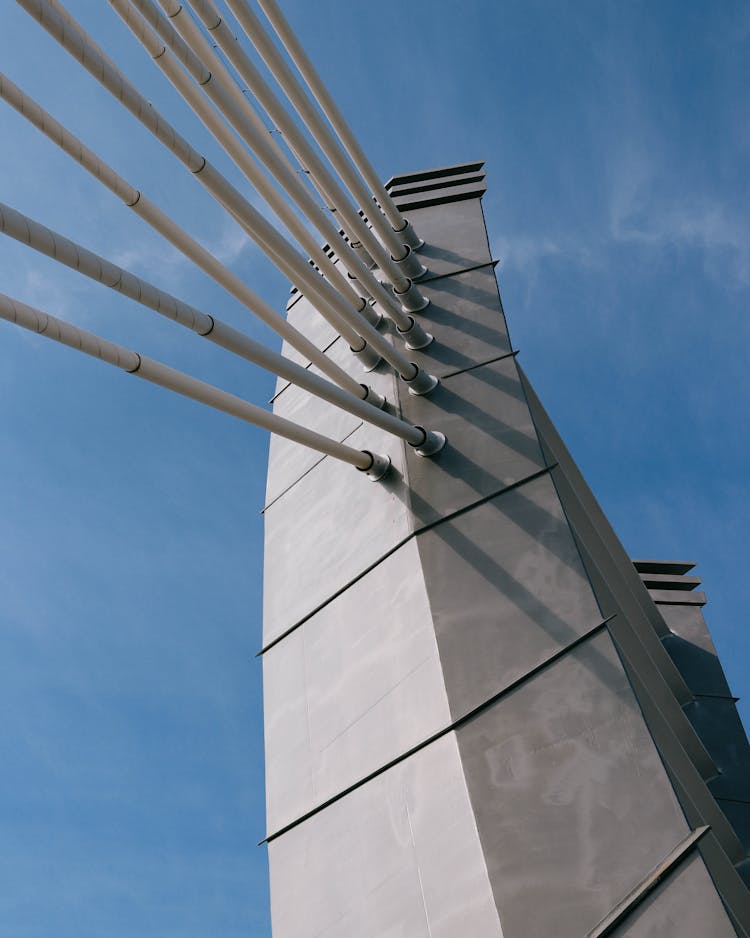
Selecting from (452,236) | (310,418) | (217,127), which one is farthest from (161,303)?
(452,236)

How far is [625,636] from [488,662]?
5.08 feet

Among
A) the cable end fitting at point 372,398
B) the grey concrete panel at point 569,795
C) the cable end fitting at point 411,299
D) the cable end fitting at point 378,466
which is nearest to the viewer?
the grey concrete panel at point 569,795

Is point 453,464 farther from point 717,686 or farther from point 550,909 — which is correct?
point 717,686

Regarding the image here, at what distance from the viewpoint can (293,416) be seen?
1407 cm

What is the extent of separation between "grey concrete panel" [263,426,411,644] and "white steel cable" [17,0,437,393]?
184cm

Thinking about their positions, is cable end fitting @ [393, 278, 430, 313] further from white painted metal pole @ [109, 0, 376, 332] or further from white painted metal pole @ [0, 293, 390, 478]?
white painted metal pole @ [0, 293, 390, 478]

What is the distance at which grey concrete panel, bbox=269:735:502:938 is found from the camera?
8.13m

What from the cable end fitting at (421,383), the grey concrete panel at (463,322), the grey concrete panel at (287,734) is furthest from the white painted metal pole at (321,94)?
the grey concrete panel at (287,734)

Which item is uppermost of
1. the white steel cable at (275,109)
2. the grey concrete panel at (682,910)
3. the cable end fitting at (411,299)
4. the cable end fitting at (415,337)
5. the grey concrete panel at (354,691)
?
the cable end fitting at (411,299)

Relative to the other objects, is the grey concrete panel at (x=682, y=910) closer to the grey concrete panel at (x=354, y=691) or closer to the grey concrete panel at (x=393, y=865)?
the grey concrete panel at (x=393, y=865)

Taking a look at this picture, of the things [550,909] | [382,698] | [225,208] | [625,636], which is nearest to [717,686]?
[625,636]

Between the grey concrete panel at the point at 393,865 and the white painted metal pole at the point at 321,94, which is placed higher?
the white painted metal pole at the point at 321,94

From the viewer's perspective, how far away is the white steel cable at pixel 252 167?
7.71 meters

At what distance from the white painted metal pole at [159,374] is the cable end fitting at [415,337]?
1861mm
